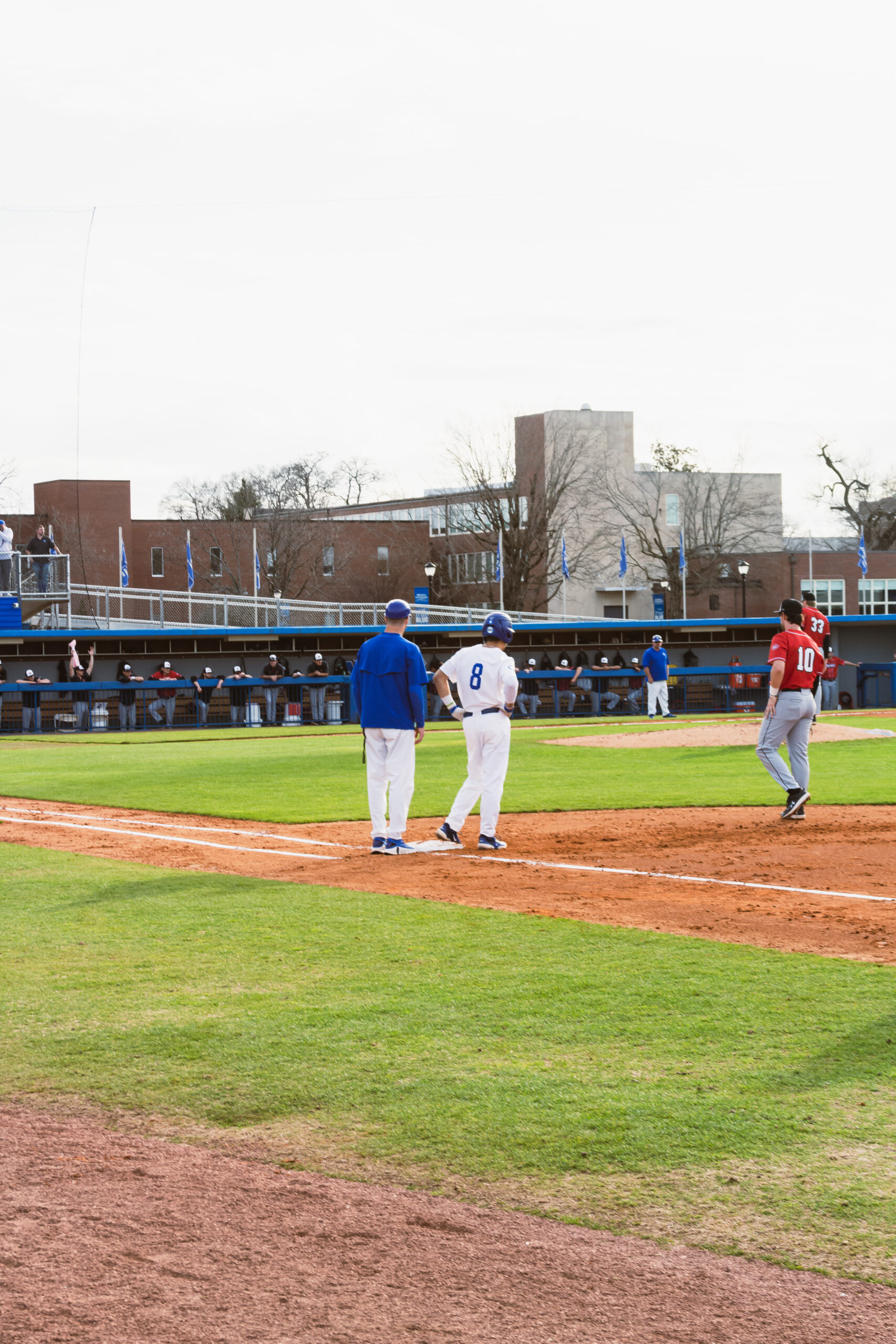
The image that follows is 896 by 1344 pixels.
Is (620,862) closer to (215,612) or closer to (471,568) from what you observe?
(215,612)

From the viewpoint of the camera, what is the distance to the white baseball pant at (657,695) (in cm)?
3453

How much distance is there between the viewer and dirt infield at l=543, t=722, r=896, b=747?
80.2 feet

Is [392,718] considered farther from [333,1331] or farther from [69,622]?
[69,622]

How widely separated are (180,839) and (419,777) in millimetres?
6675

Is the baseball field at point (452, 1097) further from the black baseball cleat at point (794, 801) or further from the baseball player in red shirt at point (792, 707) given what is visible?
the baseball player in red shirt at point (792, 707)

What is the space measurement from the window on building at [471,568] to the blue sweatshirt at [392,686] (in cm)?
6240

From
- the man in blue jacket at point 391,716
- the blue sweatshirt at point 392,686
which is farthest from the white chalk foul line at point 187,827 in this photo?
the blue sweatshirt at point 392,686

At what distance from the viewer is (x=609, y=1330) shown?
310cm

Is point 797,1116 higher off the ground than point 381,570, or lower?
lower

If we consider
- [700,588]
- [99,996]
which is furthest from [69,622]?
[700,588]

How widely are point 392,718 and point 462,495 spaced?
223 ft

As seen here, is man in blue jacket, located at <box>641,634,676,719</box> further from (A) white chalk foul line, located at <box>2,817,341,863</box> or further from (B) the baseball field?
(B) the baseball field

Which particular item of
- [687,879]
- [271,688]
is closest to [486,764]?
[687,879]

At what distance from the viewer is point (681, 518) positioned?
8262cm
